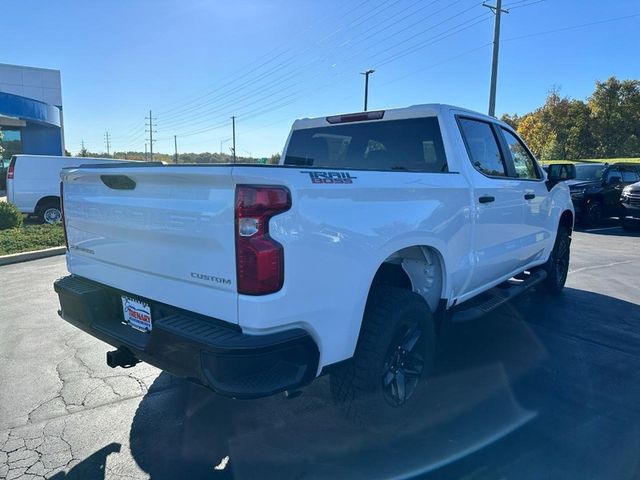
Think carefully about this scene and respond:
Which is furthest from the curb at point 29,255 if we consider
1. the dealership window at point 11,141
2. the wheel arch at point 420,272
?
the dealership window at point 11,141

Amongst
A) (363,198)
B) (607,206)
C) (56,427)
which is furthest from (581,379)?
(607,206)

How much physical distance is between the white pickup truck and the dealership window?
2922 centimetres

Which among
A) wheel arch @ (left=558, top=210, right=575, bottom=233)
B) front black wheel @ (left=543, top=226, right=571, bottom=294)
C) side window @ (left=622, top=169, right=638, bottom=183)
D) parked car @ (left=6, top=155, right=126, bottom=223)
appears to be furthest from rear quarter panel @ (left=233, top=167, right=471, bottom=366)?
side window @ (left=622, top=169, right=638, bottom=183)

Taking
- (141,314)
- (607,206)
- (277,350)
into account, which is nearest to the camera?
(277,350)

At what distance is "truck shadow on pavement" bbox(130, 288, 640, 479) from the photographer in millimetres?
2645

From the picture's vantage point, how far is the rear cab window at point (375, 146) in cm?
Result: 375

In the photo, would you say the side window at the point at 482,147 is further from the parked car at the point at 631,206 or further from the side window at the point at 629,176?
the side window at the point at 629,176

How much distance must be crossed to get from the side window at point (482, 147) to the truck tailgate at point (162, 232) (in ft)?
7.90

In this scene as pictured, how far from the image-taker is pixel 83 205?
312 centimetres

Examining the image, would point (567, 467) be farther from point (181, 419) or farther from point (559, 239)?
point (559, 239)

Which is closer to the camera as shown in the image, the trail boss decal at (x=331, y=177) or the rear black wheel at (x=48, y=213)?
the trail boss decal at (x=331, y=177)

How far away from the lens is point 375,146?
406cm

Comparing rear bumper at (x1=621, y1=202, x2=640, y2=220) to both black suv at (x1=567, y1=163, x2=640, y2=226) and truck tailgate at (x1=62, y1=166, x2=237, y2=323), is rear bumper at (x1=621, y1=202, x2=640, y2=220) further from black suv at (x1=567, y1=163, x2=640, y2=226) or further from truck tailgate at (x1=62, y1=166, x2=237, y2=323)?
truck tailgate at (x1=62, y1=166, x2=237, y2=323)

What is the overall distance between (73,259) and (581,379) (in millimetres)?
4011
